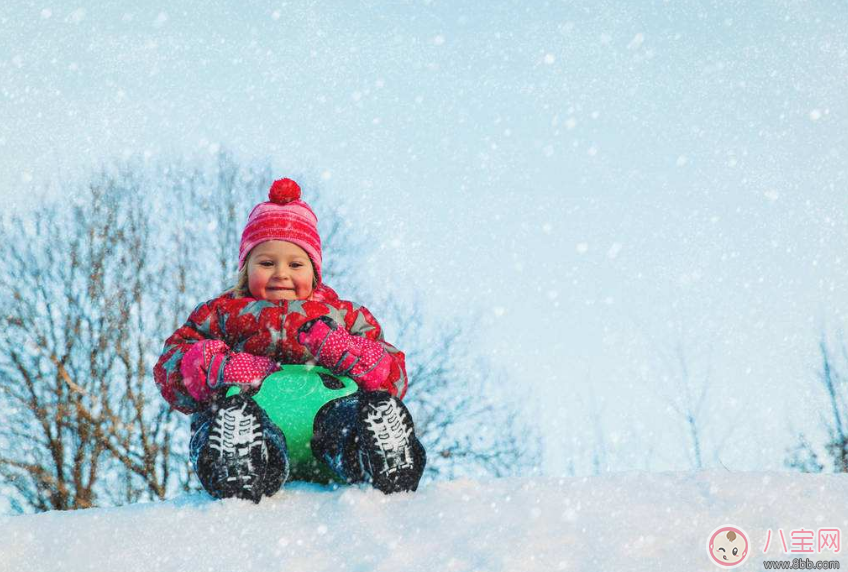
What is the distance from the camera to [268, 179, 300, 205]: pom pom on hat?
367 cm

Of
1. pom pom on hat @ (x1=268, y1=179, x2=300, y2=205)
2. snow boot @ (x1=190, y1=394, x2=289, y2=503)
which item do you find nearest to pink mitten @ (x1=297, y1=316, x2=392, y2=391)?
snow boot @ (x1=190, y1=394, x2=289, y2=503)

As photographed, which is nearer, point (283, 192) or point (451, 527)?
point (451, 527)

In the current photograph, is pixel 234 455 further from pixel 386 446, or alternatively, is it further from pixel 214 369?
pixel 386 446

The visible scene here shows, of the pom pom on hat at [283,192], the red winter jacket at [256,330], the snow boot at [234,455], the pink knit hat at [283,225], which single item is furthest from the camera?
the pom pom on hat at [283,192]

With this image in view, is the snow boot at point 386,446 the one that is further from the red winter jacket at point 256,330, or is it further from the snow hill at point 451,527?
the red winter jacket at point 256,330

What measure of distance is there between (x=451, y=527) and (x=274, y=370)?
3.49ft

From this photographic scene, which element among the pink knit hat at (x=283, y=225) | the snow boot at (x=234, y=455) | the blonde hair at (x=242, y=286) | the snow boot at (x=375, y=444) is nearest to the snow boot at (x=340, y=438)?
the snow boot at (x=375, y=444)

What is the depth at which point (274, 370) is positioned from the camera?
2.83 metres

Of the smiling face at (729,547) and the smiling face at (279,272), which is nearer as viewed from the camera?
the smiling face at (729,547)

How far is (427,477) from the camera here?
1128 centimetres

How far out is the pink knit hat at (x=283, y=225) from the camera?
11.3 feet

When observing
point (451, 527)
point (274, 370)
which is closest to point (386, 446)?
point (451, 527)

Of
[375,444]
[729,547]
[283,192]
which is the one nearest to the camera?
[729,547]

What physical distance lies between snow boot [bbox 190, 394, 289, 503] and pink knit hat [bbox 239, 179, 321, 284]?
115 cm
